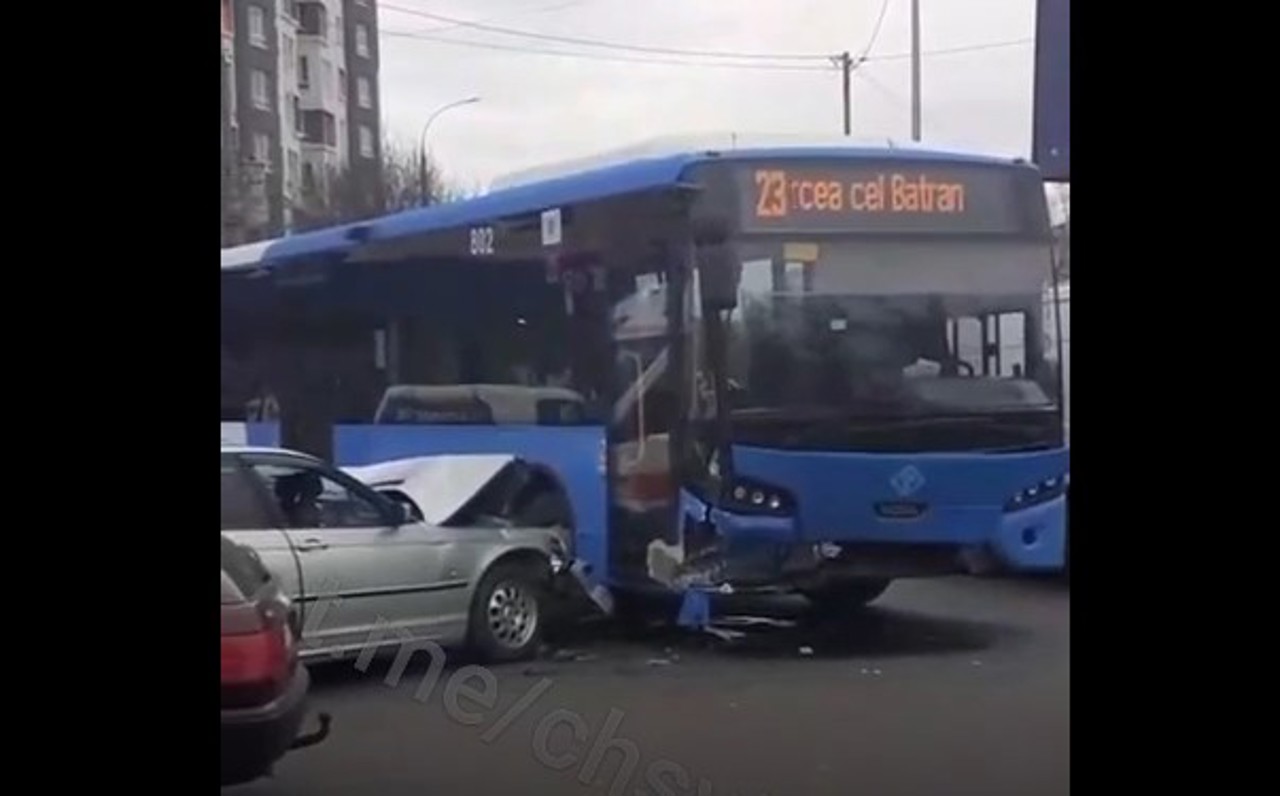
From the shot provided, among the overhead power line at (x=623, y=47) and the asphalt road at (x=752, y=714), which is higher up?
the overhead power line at (x=623, y=47)

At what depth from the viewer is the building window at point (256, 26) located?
4262 mm

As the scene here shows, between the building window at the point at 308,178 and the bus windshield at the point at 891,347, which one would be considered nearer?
the building window at the point at 308,178

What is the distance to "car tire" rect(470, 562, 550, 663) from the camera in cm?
436

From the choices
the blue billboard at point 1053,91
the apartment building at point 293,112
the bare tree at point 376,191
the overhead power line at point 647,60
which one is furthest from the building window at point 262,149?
the blue billboard at point 1053,91

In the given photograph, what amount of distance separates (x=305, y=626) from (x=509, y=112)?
3.71ft

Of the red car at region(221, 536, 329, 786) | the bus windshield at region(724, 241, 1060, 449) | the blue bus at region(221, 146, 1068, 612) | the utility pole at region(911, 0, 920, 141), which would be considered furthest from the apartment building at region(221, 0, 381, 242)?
the utility pole at region(911, 0, 920, 141)

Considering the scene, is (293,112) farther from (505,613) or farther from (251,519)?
(505,613)

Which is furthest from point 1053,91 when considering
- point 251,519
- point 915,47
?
point 251,519

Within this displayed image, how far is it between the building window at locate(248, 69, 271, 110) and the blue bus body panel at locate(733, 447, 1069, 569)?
3.95 ft

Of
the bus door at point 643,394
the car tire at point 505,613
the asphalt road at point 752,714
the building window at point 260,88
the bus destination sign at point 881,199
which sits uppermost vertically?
the building window at point 260,88

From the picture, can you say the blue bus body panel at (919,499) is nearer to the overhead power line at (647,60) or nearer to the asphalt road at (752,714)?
the asphalt road at (752,714)

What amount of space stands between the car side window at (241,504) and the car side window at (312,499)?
31 millimetres
